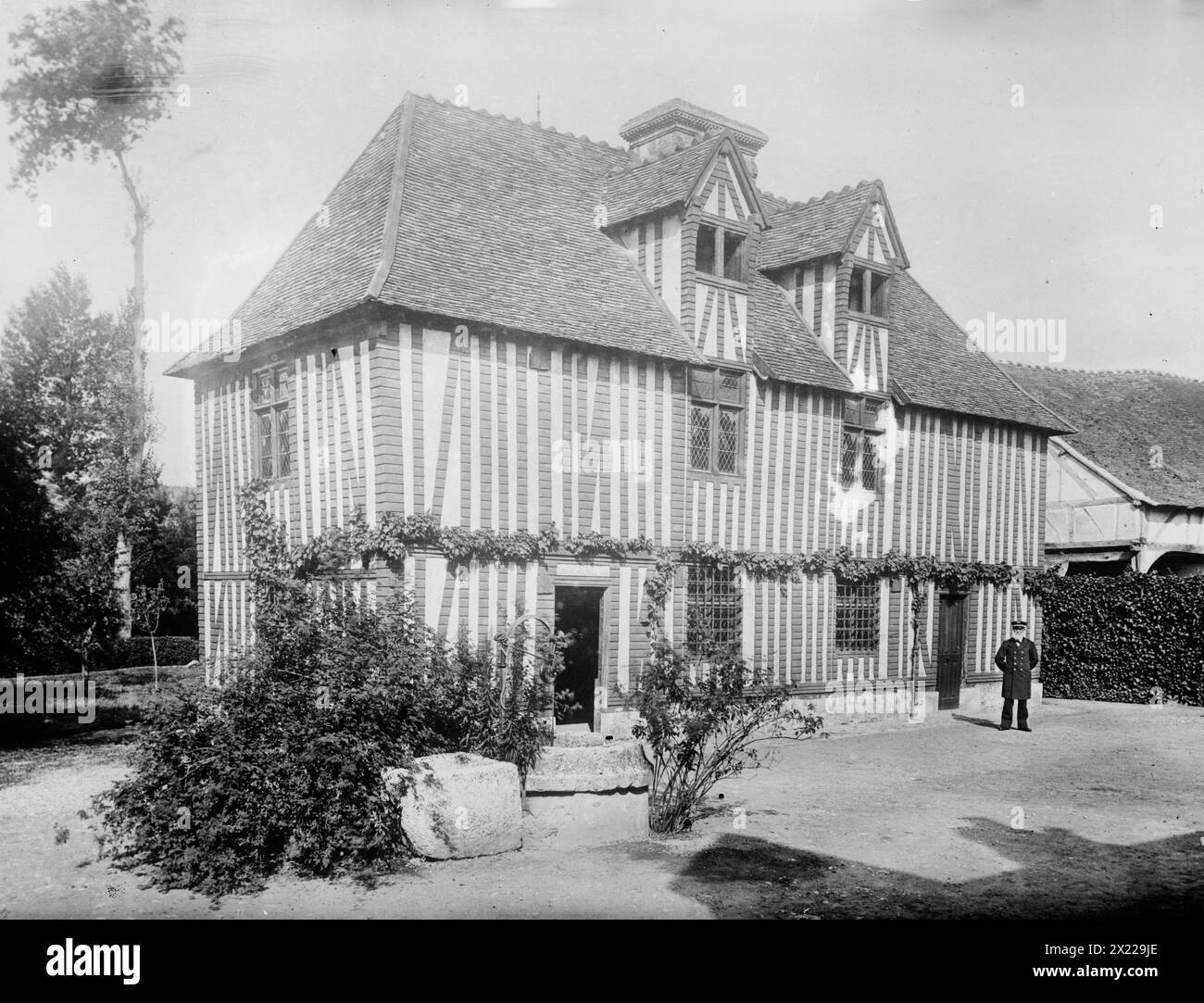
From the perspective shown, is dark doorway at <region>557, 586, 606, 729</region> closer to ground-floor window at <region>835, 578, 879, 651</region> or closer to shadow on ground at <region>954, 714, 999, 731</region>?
ground-floor window at <region>835, 578, 879, 651</region>

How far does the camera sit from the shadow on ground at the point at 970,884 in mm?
6543

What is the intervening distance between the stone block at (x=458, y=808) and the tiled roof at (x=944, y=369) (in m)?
11.4

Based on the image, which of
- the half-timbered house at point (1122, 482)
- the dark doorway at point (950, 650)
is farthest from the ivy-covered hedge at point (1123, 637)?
the dark doorway at point (950, 650)

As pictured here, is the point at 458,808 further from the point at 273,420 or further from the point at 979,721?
the point at 979,721

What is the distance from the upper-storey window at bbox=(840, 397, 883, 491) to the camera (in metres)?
16.3

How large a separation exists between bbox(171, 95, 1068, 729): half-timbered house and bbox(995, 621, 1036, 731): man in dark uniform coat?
1.62 meters

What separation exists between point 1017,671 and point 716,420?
20.7 ft

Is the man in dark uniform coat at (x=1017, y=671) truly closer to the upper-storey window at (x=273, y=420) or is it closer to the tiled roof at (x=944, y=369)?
the tiled roof at (x=944, y=369)

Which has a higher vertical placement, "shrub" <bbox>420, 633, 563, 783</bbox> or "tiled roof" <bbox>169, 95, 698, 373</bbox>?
"tiled roof" <bbox>169, 95, 698, 373</bbox>

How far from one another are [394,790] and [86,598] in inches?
510

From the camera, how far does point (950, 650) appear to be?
58.5 ft

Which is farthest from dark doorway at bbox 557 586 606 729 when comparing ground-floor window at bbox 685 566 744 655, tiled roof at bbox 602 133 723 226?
tiled roof at bbox 602 133 723 226
